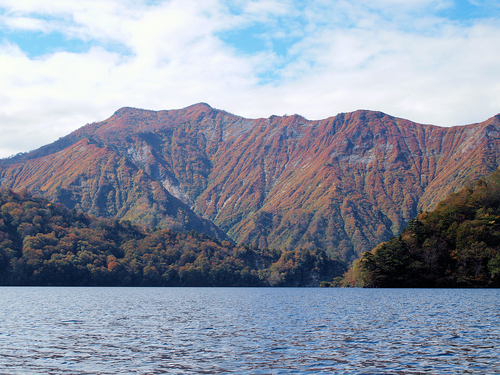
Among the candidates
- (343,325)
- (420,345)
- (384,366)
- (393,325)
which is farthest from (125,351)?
(393,325)

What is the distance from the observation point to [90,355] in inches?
1629

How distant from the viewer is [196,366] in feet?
120

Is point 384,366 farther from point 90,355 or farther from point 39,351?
point 39,351

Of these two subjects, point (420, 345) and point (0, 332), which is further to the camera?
point (0, 332)

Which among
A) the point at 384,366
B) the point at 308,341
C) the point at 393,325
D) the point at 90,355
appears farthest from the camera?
the point at 393,325

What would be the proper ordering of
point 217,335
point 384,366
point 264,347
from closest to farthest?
point 384,366 → point 264,347 → point 217,335

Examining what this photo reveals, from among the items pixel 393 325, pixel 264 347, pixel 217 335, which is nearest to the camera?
pixel 264 347

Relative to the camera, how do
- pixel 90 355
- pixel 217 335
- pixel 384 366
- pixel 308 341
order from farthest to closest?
pixel 217 335
pixel 308 341
pixel 90 355
pixel 384 366

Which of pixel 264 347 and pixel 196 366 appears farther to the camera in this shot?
pixel 264 347

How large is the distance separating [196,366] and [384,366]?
1417 centimetres

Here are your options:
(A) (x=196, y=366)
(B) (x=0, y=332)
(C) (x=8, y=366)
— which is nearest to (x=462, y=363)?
(A) (x=196, y=366)

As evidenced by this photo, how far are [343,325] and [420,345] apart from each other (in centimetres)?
2066

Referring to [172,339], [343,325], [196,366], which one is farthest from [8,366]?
[343,325]

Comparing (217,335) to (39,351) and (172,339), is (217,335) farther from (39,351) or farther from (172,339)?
(39,351)
